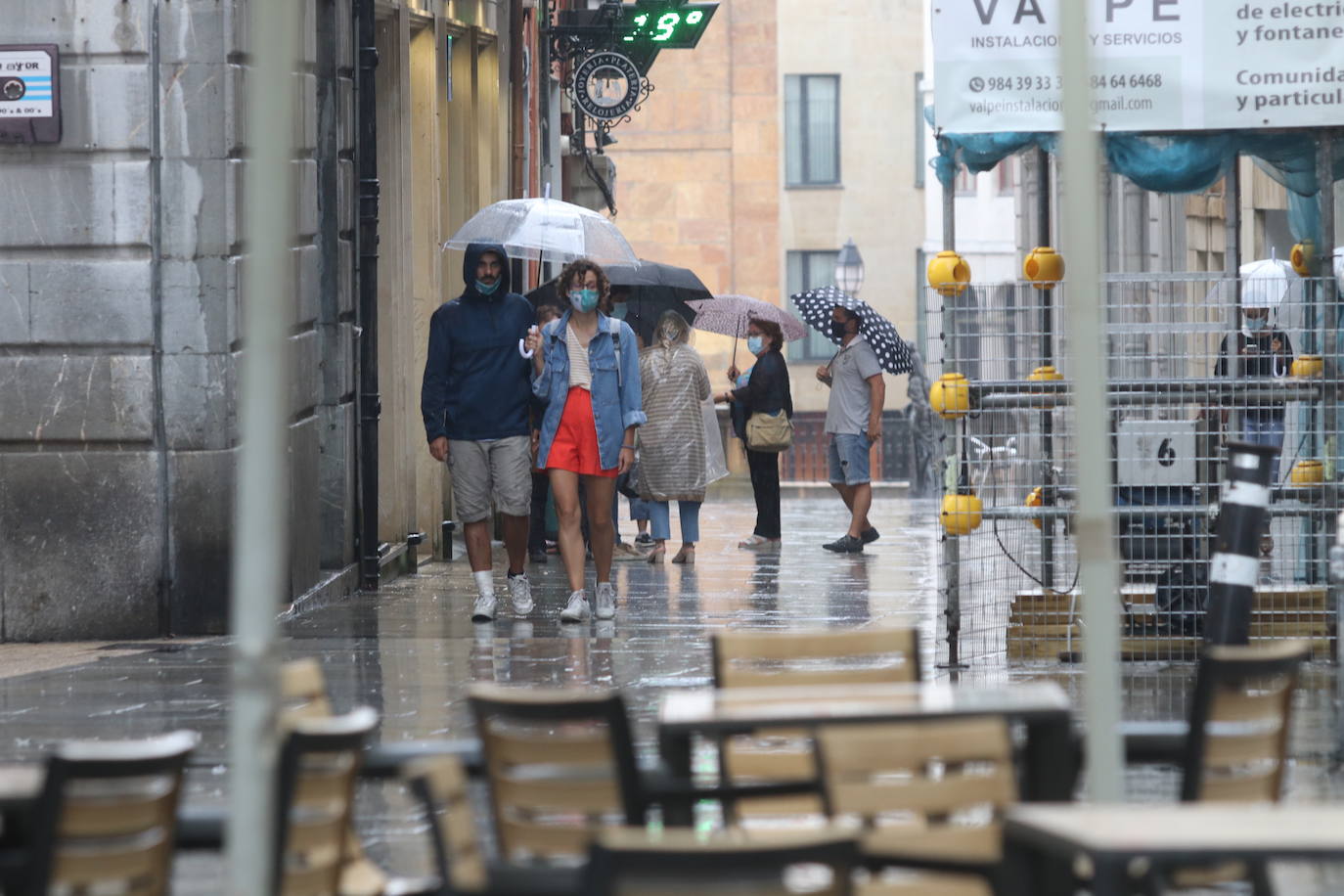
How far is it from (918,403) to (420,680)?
20388 mm

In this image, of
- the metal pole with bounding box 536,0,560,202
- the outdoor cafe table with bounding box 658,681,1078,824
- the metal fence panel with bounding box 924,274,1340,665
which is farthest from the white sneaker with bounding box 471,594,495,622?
the metal pole with bounding box 536,0,560,202

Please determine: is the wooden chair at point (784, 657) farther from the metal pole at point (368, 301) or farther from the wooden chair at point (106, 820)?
the metal pole at point (368, 301)

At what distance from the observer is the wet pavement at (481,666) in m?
8.05

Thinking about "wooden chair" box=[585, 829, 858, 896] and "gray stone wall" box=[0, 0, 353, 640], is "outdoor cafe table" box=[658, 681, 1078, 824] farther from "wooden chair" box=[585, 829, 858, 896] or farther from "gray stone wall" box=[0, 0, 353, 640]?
"gray stone wall" box=[0, 0, 353, 640]

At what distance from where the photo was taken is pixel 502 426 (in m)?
12.3

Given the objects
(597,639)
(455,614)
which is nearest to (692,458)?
(455,614)

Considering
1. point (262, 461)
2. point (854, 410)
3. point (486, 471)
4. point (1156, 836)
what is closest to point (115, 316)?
point (486, 471)

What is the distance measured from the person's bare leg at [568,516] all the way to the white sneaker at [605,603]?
177 millimetres

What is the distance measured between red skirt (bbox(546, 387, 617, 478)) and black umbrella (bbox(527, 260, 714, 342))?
17.0ft

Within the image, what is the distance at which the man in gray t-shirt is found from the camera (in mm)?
17359

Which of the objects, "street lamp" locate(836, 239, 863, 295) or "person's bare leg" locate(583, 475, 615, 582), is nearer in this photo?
"person's bare leg" locate(583, 475, 615, 582)

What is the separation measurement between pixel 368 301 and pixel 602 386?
9.19ft

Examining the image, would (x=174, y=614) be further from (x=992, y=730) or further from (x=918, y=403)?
(x=918, y=403)

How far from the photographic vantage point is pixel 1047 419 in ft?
36.1
